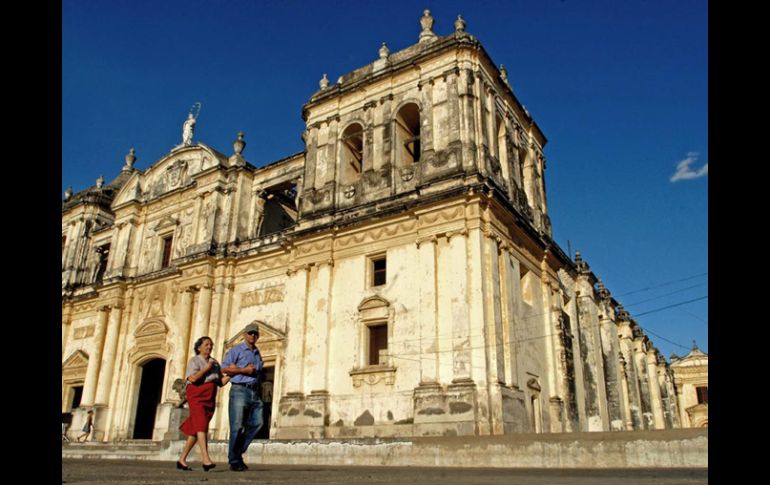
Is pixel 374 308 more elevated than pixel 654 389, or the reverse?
pixel 374 308

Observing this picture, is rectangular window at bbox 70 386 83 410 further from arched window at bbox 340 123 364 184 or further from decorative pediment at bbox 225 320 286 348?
arched window at bbox 340 123 364 184

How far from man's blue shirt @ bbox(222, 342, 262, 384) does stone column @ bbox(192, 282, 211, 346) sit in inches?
553

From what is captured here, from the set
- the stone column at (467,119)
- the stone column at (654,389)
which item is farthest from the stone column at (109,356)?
the stone column at (654,389)

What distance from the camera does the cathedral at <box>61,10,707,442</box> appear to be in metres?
14.8

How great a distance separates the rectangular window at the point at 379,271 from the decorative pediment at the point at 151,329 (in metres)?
9.30

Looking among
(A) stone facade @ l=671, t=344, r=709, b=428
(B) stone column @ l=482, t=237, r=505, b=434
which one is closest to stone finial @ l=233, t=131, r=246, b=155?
(B) stone column @ l=482, t=237, r=505, b=434

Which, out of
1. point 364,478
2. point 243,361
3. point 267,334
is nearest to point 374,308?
point 267,334

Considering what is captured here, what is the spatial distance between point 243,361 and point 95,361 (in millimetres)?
19407

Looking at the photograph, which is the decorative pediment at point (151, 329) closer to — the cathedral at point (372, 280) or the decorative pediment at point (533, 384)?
the cathedral at point (372, 280)

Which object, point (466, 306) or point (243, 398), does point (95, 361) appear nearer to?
point (466, 306)

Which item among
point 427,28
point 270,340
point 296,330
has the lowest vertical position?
point 270,340

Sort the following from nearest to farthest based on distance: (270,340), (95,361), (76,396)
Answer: (270,340) < (95,361) < (76,396)

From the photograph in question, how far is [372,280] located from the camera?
16766mm

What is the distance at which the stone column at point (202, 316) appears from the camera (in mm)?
19984
